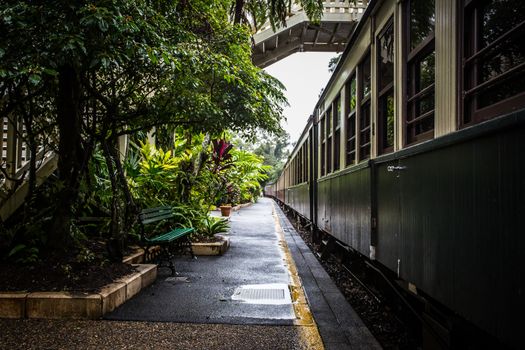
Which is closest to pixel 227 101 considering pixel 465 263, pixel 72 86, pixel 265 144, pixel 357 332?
pixel 72 86

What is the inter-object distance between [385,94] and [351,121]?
4.44 feet

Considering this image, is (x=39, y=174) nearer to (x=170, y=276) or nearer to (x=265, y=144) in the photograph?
(x=170, y=276)

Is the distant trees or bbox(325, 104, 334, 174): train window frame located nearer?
the distant trees

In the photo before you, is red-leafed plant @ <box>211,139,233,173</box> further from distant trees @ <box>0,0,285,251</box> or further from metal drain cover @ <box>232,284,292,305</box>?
metal drain cover @ <box>232,284,292,305</box>

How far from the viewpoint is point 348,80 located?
16.0ft

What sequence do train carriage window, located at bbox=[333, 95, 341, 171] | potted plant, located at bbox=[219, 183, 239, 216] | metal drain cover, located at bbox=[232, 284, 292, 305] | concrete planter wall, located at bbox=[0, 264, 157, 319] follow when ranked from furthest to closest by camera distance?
potted plant, located at bbox=[219, 183, 239, 216] → train carriage window, located at bbox=[333, 95, 341, 171] → metal drain cover, located at bbox=[232, 284, 292, 305] → concrete planter wall, located at bbox=[0, 264, 157, 319]

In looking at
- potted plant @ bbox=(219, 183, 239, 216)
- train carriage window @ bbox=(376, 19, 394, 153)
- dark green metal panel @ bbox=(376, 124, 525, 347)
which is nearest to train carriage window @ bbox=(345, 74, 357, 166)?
train carriage window @ bbox=(376, 19, 394, 153)

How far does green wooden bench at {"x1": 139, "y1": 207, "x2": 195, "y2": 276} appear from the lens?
4.44 meters

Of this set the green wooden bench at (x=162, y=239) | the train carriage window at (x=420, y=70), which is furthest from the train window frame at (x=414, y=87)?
the green wooden bench at (x=162, y=239)

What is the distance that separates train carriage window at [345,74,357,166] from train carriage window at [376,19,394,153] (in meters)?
0.98

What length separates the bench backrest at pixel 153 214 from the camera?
→ 443 centimetres

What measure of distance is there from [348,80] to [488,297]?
3.65m

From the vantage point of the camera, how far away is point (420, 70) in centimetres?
284

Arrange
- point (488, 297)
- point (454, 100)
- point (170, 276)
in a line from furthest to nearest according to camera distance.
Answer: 1. point (170, 276)
2. point (454, 100)
3. point (488, 297)
